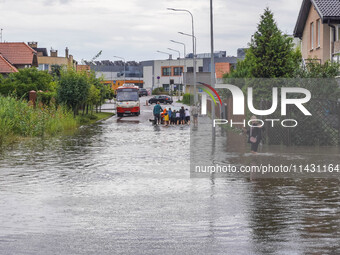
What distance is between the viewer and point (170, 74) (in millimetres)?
148750

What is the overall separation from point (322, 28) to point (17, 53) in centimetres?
4246

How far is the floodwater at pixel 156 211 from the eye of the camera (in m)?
8.44

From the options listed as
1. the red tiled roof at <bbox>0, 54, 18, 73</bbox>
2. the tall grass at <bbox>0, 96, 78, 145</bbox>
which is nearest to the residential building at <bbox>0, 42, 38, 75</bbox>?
the red tiled roof at <bbox>0, 54, 18, 73</bbox>

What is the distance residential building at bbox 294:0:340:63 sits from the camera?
38231mm

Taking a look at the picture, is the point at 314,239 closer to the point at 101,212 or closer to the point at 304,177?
the point at 101,212

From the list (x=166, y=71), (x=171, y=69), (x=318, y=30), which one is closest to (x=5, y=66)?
(x=318, y=30)

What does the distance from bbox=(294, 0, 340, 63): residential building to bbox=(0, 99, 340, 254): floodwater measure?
849 inches

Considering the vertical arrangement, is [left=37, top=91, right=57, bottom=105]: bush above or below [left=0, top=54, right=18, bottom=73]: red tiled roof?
below

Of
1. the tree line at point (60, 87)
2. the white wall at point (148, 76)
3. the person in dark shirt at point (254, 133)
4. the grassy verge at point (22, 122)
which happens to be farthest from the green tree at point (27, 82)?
the white wall at point (148, 76)

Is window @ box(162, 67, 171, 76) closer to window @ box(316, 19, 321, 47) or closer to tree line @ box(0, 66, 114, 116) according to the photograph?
tree line @ box(0, 66, 114, 116)

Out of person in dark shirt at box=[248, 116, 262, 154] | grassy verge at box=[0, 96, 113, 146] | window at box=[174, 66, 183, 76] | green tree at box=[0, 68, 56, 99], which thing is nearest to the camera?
person in dark shirt at box=[248, 116, 262, 154]

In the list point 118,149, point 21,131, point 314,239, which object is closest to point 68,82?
point 21,131

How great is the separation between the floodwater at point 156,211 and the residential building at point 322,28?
21.6 m

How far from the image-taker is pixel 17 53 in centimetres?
7331
